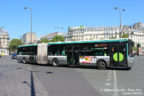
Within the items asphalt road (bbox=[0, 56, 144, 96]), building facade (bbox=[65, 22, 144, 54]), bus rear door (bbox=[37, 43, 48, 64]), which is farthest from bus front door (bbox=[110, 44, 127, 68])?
building facade (bbox=[65, 22, 144, 54])

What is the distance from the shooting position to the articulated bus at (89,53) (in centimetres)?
1528

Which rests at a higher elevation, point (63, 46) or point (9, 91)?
point (63, 46)

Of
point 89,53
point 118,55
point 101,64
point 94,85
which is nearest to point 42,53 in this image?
point 89,53

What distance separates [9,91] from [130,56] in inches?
435

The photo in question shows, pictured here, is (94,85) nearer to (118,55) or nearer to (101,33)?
(118,55)

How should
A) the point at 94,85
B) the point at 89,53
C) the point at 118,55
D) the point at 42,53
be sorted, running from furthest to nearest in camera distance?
the point at 42,53, the point at 89,53, the point at 118,55, the point at 94,85

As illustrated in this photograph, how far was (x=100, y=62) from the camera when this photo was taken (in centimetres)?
1644

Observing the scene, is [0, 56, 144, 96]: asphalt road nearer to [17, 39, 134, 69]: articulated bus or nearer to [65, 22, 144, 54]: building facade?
[17, 39, 134, 69]: articulated bus

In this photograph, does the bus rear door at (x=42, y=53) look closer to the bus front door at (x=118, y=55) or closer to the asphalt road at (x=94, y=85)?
the bus front door at (x=118, y=55)

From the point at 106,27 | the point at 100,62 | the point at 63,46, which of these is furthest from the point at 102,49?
the point at 106,27

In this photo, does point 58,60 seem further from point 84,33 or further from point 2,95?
point 84,33

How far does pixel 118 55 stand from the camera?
1535 centimetres

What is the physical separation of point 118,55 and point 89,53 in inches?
115

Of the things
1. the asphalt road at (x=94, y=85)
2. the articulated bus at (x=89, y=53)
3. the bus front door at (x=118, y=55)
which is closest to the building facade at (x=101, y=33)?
the articulated bus at (x=89, y=53)
